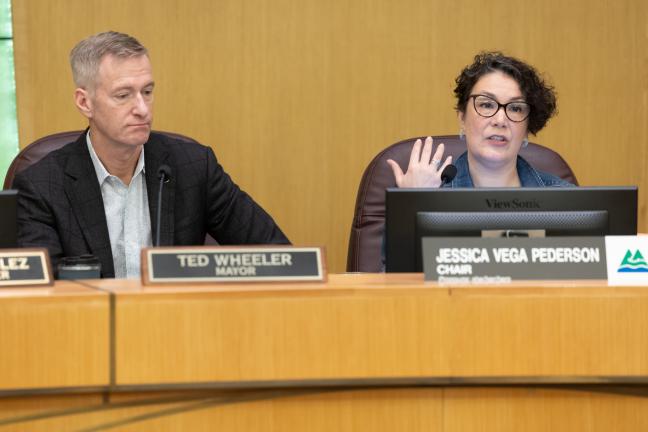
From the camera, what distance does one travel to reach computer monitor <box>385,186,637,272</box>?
1.76 meters

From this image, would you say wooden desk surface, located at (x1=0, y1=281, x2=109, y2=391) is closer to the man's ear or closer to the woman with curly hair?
the man's ear

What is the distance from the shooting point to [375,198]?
2.72 metres

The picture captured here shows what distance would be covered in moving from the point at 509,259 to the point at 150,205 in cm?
113

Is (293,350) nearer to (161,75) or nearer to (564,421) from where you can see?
(564,421)

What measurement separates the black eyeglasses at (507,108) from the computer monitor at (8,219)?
135cm

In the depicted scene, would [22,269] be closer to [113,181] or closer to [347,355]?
[347,355]

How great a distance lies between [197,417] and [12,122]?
84.4 inches

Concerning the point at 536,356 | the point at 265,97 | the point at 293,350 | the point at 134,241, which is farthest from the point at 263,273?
the point at 265,97

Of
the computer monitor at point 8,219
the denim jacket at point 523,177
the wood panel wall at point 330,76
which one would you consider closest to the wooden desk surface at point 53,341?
the computer monitor at point 8,219

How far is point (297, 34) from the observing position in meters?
3.31

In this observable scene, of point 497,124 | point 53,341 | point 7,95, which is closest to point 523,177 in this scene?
point 497,124

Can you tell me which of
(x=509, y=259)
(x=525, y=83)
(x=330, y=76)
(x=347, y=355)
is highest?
(x=330, y=76)

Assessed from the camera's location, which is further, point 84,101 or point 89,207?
point 84,101

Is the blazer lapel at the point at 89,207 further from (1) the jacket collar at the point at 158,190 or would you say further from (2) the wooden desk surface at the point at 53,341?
(2) the wooden desk surface at the point at 53,341
